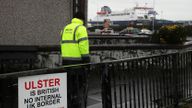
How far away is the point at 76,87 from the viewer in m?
5.41

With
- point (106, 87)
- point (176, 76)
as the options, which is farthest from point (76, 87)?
point (176, 76)

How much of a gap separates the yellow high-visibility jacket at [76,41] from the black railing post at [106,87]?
135 cm

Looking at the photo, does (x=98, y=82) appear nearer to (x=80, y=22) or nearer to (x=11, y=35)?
(x=80, y=22)

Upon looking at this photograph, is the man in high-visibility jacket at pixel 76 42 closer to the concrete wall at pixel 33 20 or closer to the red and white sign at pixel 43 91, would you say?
the red and white sign at pixel 43 91

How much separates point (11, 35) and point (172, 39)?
21.8 feet

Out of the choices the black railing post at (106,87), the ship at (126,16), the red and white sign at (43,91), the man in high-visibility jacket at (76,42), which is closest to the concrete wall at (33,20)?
the man in high-visibility jacket at (76,42)

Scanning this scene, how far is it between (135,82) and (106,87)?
2.26 ft

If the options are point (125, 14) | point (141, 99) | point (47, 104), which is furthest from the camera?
point (125, 14)

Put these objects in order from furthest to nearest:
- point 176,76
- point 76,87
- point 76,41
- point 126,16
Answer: point 126,16, point 176,76, point 76,41, point 76,87

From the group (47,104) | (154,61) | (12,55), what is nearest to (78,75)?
(47,104)

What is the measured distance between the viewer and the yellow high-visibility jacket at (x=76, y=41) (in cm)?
700

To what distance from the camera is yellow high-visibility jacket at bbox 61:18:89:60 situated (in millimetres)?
7004

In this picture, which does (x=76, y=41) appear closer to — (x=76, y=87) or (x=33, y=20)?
(x=76, y=87)

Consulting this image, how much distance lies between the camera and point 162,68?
7047 mm
